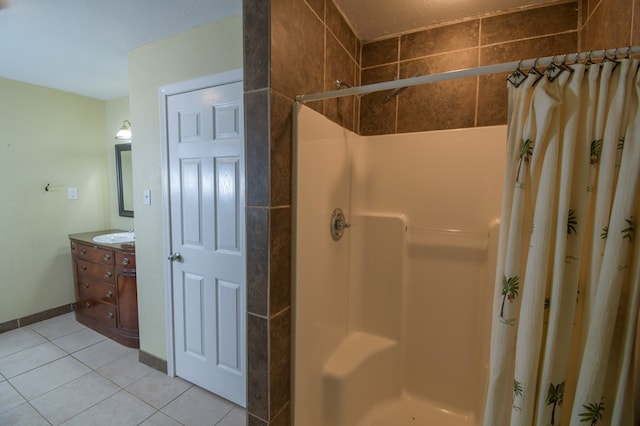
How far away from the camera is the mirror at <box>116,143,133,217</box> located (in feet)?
9.75

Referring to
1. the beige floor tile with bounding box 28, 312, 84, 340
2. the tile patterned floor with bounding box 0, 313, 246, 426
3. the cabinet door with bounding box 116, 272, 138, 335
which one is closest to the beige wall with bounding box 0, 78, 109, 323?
the beige floor tile with bounding box 28, 312, 84, 340

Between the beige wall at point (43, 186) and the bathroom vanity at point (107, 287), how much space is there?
0.32m

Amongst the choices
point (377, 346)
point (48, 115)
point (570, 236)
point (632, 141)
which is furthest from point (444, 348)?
point (48, 115)

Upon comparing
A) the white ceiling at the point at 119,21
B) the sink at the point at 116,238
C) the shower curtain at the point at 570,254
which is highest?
the white ceiling at the point at 119,21

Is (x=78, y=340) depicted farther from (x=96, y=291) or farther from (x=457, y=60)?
(x=457, y=60)

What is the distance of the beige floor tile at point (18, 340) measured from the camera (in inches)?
88.4

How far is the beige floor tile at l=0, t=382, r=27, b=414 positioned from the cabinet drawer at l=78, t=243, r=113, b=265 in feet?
3.26

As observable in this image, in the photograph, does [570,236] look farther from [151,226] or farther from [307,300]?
[151,226]

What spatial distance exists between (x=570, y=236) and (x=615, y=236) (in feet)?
0.27

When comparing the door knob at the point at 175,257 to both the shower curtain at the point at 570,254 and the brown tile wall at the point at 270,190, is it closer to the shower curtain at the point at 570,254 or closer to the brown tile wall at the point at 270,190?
the brown tile wall at the point at 270,190

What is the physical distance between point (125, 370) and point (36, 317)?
159 cm

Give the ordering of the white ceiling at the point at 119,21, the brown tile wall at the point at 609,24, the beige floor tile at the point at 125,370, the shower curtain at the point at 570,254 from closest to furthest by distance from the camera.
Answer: the shower curtain at the point at 570,254 < the brown tile wall at the point at 609,24 < the white ceiling at the point at 119,21 < the beige floor tile at the point at 125,370

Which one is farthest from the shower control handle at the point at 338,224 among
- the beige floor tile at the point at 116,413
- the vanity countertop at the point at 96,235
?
the vanity countertop at the point at 96,235

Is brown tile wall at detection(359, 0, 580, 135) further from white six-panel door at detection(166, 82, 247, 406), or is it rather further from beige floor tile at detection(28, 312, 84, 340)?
beige floor tile at detection(28, 312, 84, 340)
